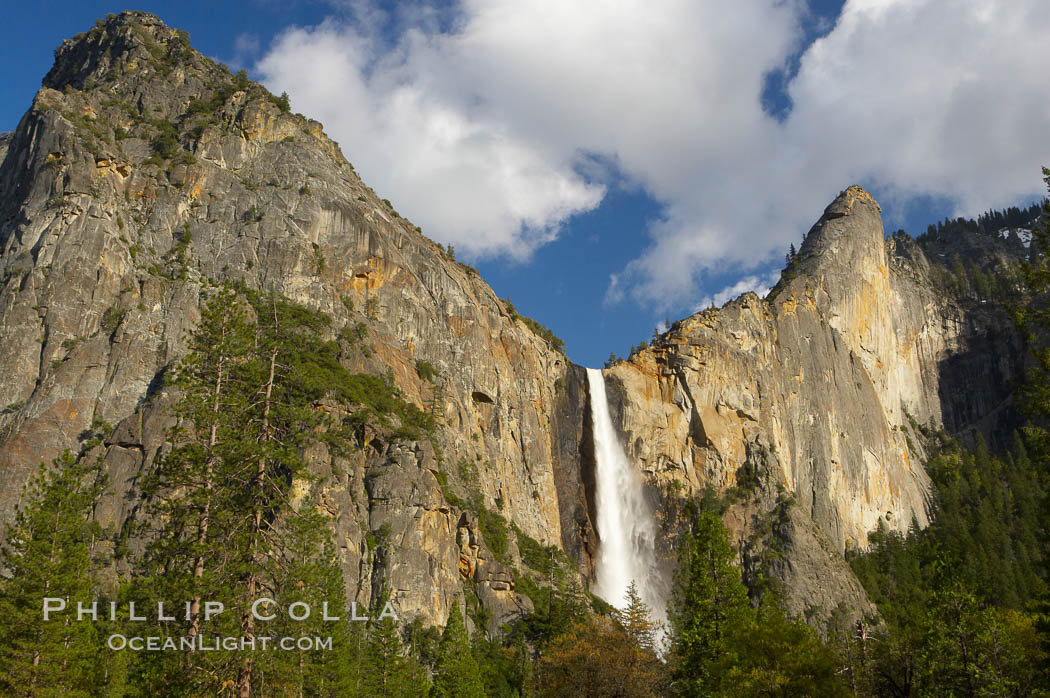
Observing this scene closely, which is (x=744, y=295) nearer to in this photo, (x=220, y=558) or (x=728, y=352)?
→ (x=728, y=352)

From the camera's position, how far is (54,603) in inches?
1195

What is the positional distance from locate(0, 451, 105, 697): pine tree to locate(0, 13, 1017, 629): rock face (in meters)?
19.5

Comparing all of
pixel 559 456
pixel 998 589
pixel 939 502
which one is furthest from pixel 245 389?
pixel 939 502

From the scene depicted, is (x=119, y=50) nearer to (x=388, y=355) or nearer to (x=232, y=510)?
(x=388, y=355)

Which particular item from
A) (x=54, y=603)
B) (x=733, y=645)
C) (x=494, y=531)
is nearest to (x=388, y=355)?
(x=494, y=531)

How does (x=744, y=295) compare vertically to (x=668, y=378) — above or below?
above

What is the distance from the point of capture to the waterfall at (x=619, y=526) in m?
79.4

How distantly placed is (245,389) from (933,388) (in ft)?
420

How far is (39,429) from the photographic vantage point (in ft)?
174

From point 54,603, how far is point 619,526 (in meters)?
60.5

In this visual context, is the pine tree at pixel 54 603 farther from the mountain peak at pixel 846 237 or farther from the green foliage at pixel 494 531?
the mountain peak at pixel 846 237

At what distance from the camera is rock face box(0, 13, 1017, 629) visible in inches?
2232

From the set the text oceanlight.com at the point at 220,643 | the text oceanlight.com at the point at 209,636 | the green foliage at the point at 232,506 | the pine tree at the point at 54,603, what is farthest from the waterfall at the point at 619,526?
the text oceanlight.com at the point at 220,643

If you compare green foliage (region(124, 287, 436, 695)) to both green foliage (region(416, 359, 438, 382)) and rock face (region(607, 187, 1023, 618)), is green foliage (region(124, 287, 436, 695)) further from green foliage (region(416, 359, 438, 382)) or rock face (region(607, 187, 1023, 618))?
rock face (region(607, 187, 1023, 618))
